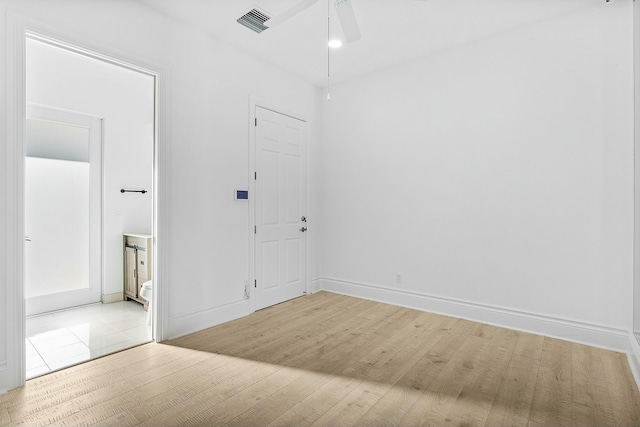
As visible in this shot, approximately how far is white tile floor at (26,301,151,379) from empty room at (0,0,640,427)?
0.20 feet

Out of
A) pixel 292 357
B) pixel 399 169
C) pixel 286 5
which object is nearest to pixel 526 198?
pixel 399 169

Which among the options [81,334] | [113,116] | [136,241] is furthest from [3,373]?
[113,116]

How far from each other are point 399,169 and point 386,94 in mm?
983

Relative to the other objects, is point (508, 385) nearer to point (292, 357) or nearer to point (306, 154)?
point (292, 357)

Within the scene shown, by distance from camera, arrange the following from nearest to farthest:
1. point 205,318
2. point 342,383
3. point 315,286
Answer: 1. point 342,383
2. point 205,318
3. point 315,286

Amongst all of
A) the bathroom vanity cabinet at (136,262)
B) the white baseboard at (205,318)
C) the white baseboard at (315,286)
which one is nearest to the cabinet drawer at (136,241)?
the bathroom vanity cabinet at (136,262)

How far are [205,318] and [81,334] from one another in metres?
1.16

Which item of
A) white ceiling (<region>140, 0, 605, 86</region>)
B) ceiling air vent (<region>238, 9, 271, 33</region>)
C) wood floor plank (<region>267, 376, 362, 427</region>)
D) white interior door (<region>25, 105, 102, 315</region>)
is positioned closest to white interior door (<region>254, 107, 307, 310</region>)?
white ceiling (<region>140, 0, 605, 86</region>)

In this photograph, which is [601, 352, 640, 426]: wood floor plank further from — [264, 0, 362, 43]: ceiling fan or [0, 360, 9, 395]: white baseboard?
[0, 360, 9, 395]: white baseboard

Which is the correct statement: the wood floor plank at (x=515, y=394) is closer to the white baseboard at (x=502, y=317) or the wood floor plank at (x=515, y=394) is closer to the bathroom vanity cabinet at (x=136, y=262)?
the white baseboard at (x=502, y=317)

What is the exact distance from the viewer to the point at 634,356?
2.50 meters

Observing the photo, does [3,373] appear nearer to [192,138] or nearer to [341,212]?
[192,138]

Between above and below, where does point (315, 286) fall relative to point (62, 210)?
below

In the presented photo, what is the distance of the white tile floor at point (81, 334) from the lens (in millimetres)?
2635
